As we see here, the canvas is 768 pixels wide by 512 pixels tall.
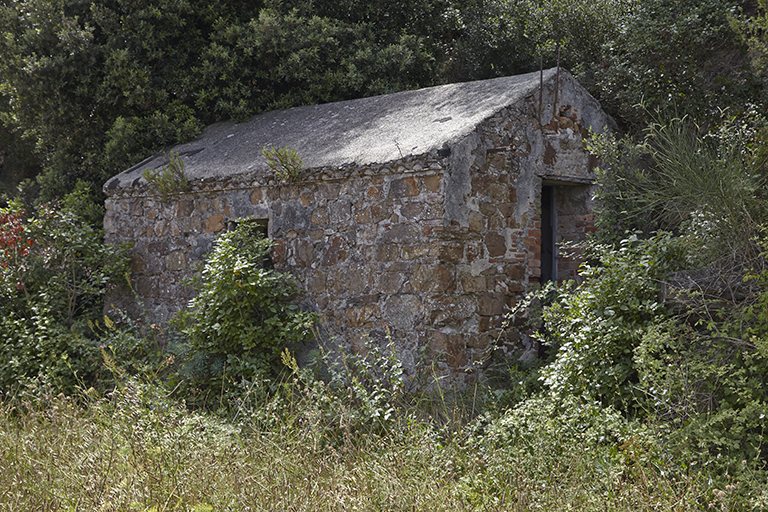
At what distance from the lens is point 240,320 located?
6.15 metres

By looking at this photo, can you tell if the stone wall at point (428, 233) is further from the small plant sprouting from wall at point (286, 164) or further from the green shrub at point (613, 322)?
the green shrub at point (613, 322)

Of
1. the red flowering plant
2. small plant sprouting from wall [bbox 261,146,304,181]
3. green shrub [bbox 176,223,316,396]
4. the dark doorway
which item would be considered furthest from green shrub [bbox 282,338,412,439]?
the red flowering plant

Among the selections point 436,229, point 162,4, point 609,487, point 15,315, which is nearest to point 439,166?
point 436,229

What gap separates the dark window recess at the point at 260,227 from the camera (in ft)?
22.0

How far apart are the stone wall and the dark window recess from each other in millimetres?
93

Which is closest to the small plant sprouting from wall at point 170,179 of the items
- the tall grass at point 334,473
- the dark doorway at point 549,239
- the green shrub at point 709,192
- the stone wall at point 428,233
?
the stone wall at point 428,233

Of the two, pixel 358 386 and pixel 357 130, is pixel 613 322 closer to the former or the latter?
pixel 358 386

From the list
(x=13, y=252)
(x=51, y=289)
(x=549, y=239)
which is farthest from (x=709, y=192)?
(x=13, y=252)

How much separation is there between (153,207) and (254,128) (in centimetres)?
179

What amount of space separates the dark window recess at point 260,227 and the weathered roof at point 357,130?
53 cm

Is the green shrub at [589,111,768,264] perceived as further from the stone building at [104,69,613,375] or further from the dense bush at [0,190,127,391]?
the dense bush at [0,190,127,391]

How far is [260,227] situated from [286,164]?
87 cm

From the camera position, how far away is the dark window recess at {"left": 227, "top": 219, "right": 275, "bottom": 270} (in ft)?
22.0

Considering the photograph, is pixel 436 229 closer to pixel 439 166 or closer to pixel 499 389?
pixel 439 166
